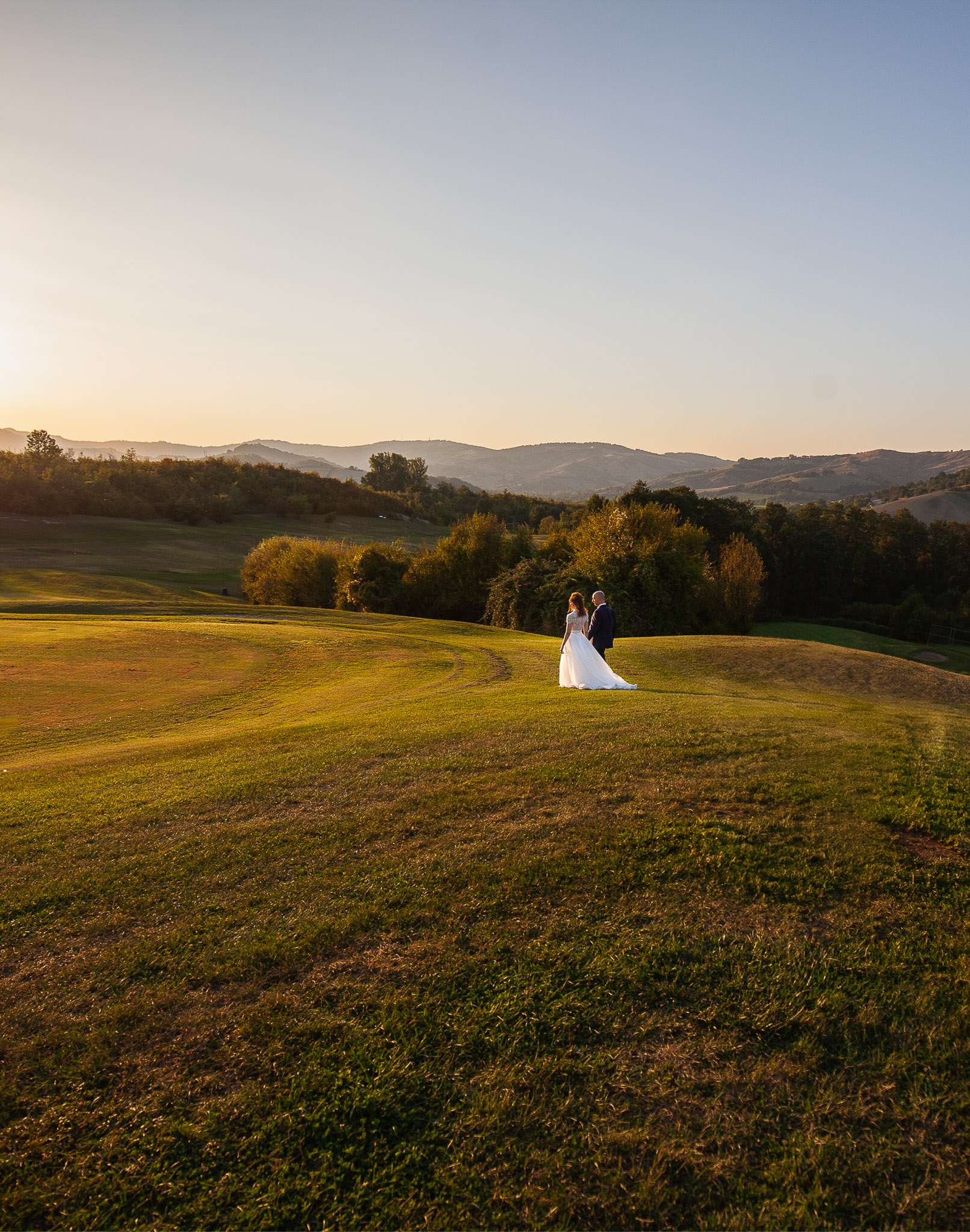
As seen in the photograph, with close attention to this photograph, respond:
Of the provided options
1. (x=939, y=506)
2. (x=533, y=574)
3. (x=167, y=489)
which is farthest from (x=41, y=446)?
(x=939, y=506)

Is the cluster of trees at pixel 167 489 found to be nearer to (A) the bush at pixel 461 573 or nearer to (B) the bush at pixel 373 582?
(B) the bush at pixel 373 582

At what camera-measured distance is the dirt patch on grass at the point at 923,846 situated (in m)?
7.24

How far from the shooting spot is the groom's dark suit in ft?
59.1

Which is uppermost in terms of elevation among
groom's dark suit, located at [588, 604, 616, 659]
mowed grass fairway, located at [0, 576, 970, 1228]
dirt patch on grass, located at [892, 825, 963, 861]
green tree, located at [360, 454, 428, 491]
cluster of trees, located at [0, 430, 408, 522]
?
green tree, located at [360, 454, 428, 491]

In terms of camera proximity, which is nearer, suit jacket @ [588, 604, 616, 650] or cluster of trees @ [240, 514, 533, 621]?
suit jacket @ [588, 604, 616, 650]

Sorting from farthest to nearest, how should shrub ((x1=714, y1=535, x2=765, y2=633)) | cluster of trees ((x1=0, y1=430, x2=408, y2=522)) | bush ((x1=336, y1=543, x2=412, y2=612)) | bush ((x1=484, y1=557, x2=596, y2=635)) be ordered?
cluster of trees ((x1=0, y1=430, x2=408, y2=522))
bush ((x1=336, y1=543, x2=412, y2=612))
shrub ((x1=714, y1=535, x2=765, y2=633))
bush ((x1=484, y1=557, x2=596, y2=635))

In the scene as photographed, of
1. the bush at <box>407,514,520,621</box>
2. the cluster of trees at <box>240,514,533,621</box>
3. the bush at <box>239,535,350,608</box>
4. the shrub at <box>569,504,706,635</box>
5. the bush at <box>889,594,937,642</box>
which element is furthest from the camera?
the bush at <box>889,594,937,642</box>

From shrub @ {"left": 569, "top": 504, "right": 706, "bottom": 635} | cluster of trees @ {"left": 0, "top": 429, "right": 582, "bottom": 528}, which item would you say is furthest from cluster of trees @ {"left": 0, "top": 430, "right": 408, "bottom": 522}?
shrub @ {"left": 569, "top": 504, "right": 706, "bottom": 635}

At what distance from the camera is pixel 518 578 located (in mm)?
52562

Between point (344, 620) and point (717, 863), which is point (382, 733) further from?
point (344, 620)

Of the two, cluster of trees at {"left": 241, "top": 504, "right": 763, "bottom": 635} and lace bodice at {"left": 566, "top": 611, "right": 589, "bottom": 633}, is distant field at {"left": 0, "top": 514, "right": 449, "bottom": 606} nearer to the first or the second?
cluster of trees at {"left": 241, "top": 504, "right": 763, "bottom": 635}

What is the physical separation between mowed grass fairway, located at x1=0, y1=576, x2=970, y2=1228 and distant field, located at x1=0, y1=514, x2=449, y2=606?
5225 centimetres

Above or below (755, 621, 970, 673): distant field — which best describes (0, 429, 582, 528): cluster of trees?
above

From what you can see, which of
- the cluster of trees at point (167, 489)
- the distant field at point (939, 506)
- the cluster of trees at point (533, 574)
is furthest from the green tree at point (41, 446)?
the distant field at point (939, 506)
